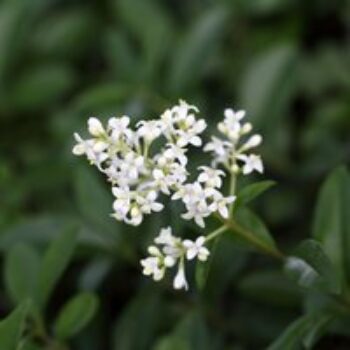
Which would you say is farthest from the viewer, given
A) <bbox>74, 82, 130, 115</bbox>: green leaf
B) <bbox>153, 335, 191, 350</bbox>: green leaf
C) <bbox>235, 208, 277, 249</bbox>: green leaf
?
<bbox>74, 82, 130, 115</bbox>: green leaf

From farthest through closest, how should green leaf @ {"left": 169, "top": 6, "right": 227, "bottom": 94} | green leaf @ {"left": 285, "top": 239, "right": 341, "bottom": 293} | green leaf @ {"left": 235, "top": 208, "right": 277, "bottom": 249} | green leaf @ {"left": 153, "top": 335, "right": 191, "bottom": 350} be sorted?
green leaf @ {"left": 169, "top": 6, "right": 227, "bottom": 94} < green leaf @ {"left": 153, "top": 335, "right": 191, "bottom": 350} < green leaf @ {"left": 235, "top": 208, "right": 277, "bottom": 249} < green leaf @ {"left": 285, "top": 239, "right": 341, "bottom": 293}

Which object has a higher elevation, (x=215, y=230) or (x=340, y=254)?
(x=215, y=230)

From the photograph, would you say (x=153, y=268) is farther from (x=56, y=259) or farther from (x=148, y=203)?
(x=56, y=259)

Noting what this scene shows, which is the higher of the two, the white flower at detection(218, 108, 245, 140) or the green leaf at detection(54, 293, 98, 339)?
the white flower at detection(218, 108, 245, 140)

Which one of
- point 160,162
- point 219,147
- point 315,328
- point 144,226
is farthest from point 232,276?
point 160,162

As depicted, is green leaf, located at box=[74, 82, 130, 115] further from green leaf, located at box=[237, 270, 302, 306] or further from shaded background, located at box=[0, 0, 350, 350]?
green leaf, located at box=[237, 270, 302, 306]

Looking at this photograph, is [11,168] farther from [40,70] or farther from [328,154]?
[328,154]

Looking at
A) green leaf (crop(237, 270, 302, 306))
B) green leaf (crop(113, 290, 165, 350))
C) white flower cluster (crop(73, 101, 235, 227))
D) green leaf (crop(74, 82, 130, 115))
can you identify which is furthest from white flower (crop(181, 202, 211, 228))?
green leaf (crop(74, 82, 130, 115))
